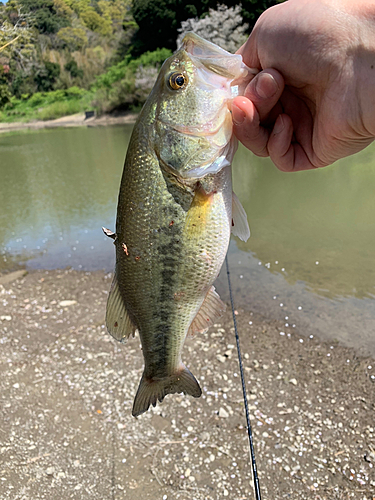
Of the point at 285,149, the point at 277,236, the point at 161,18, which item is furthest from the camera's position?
the point at 161,18

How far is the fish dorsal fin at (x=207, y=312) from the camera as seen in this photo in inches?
73.5

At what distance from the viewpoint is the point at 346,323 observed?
5289 mm

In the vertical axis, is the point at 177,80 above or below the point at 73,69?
above

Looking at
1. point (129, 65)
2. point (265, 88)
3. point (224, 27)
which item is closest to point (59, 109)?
point (129, 65)

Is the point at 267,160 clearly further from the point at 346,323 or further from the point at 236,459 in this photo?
the point at 236,459

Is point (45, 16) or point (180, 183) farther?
point (45, 16)

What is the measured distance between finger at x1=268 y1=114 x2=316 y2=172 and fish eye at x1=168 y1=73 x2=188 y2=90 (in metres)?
0.58

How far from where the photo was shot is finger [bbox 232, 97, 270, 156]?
170 centimetres

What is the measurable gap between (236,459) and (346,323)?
109 inches

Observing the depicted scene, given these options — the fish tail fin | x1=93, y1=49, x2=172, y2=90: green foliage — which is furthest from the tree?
the fish tail fin

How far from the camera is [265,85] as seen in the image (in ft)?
5.44

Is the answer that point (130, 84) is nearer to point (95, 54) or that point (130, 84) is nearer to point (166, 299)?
point (95, 54)

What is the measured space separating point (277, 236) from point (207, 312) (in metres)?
6.61

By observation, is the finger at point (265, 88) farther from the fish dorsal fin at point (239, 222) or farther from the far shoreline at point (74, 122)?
the far shoreline at point (74, 122)
